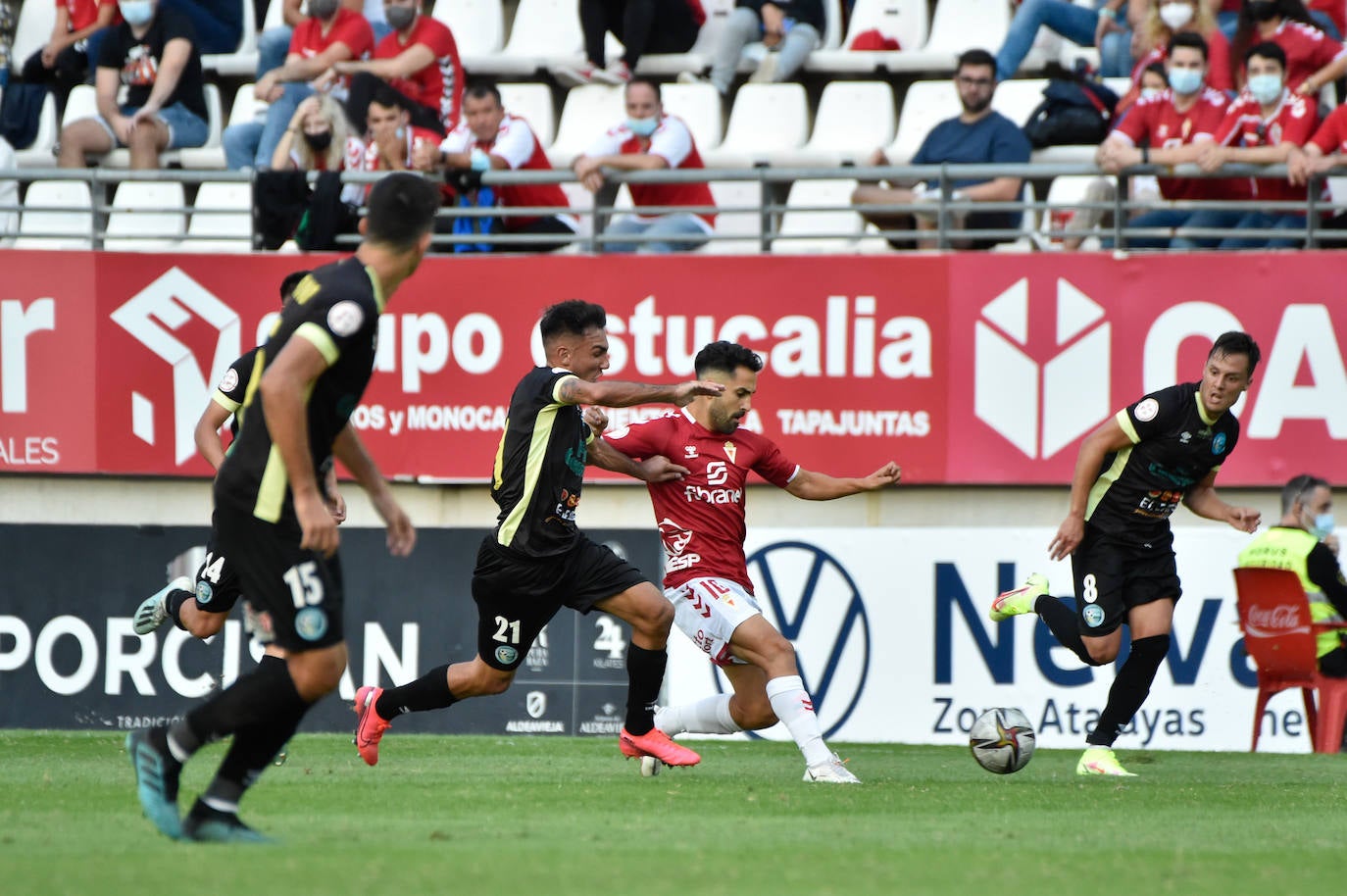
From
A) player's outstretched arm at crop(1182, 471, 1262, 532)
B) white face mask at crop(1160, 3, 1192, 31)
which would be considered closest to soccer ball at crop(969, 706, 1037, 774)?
player's outstretched arm at crop(1182, 471, 1262, 532)

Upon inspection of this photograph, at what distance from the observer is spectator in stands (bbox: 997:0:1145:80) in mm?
14852

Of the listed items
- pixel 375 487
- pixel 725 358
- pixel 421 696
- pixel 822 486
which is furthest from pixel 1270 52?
pixel 375 487

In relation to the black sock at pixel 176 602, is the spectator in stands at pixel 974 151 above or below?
above

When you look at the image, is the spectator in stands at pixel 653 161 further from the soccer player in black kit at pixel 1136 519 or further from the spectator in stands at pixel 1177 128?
the soccer player in black kit at pixel 1136 519

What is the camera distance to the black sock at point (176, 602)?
10117 millimetres

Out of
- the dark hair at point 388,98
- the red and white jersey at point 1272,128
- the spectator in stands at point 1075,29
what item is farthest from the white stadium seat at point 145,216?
the red and white jersey at point 1272,128

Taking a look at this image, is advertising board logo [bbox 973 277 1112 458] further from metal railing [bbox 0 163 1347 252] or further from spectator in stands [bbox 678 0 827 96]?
spectator in stands [bbox 678 0 827 96]

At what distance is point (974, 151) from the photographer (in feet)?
44.0

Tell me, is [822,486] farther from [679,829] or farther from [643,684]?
[679,829]

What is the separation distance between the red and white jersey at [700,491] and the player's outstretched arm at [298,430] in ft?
11.2

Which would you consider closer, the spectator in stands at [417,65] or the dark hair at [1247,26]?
the dark hair at [1247,26]

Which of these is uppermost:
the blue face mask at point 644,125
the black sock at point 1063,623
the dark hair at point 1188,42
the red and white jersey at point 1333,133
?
the dark hair at point 1188,42

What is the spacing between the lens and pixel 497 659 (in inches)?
346

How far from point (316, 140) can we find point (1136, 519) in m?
7.45
